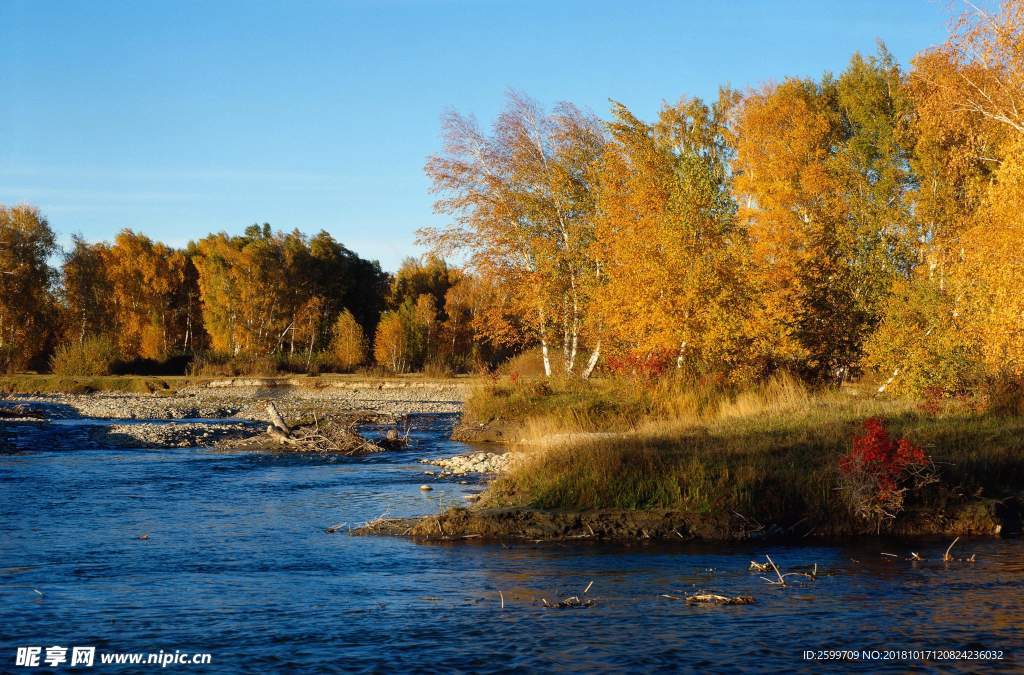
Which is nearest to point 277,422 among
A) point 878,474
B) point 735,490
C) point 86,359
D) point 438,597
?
point 735,490

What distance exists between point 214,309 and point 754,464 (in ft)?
209

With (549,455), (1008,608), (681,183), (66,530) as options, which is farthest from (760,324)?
(66,530)

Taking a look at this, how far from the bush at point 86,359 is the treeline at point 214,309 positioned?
13 cm

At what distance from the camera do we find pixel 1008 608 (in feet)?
32.1

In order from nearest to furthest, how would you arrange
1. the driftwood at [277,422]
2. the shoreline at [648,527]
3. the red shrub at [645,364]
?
the shoreline at [648,527]
the driftwood at [277,422]
the red shrub at [645,364]

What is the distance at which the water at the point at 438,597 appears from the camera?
855 centimetres

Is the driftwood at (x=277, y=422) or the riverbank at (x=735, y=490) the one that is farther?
the driftwood at (x=277, y=422)

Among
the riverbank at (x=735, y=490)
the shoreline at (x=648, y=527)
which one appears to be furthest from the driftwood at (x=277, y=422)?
the shoreline at (x=648, y=527)

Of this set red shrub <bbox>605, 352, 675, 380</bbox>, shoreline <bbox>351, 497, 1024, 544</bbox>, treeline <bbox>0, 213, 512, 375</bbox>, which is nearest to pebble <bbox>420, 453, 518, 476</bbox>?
shoreline <bbox>351, 497, 1024, 544</bbox>

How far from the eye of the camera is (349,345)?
226 ft

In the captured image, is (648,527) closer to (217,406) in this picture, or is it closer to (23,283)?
(217,406)

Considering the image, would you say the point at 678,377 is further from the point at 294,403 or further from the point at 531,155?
the point at 294,403

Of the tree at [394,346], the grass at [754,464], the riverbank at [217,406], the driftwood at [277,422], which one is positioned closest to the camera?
the grass at [754,464]

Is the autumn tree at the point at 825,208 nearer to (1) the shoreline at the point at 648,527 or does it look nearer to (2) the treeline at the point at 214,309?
(1) the shoreline at the point at 648,527
